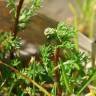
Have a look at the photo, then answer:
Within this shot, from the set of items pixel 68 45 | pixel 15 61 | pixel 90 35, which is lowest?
pixel 90 35

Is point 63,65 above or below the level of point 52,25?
above

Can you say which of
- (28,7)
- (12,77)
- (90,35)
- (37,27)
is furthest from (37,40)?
(90,35)

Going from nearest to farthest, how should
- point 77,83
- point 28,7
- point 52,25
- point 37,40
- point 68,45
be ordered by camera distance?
point 68,45 < point 77,83 < point 28,7 < point 37,40 < point 52,25

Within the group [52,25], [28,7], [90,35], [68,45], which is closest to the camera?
[68,45]

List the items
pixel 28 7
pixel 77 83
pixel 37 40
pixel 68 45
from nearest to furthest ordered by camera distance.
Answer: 1. pixel 68 45
2. pixel 77 83
3. pixel 28 7
4. pixel 37 40

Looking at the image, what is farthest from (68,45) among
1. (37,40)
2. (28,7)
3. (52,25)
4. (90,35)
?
(90,35)

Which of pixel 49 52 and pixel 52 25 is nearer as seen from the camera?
pixel 49 52

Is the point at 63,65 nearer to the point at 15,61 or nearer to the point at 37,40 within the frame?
the point at 15,61

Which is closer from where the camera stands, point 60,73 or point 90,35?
point 60,73

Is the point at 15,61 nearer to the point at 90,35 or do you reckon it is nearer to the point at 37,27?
the point at 37,27
